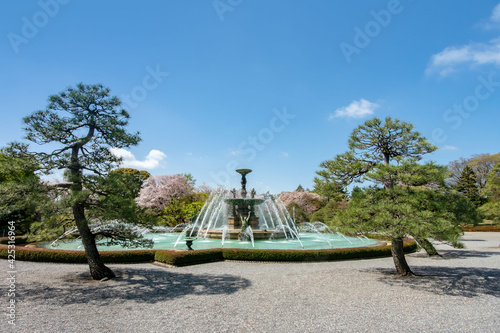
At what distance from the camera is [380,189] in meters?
9.48

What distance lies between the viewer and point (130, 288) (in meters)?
8.34

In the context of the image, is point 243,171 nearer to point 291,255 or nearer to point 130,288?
point 291,255

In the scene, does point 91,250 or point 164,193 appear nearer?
point 91,250

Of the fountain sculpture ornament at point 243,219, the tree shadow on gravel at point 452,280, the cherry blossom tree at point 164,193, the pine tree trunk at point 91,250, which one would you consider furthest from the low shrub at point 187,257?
the cherry blossom tree at point 164,193

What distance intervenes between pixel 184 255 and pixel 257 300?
5.60 metres

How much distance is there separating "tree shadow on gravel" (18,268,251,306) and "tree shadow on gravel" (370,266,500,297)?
17.1 ft

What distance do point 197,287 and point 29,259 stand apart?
9.52 m

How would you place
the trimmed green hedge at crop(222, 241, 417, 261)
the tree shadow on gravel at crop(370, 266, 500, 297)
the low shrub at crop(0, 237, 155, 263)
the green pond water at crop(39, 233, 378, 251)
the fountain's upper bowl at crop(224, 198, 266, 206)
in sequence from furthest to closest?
the fountain's upper bowl at crop(224, 198, 266, 206) → the green pond water at crop(39, 233, 378, 251) → the trimmed green hedge at crop(222, 241, 417, 261) → the low shrub at crop(0, 237, 155, 263) → the tree shadow on gravel at crop(370, 266, 500, 297)

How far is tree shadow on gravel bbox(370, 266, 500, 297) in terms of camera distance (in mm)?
8258

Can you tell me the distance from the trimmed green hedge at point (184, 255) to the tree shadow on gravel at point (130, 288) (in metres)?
1.92

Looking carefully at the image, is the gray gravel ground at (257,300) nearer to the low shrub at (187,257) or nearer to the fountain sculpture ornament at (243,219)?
the low shrub at (187,257)

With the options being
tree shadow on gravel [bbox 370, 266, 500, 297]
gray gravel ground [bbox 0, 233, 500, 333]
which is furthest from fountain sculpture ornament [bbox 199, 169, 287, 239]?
tree shadow on gravel [bbox 370, 266, 500, 297]

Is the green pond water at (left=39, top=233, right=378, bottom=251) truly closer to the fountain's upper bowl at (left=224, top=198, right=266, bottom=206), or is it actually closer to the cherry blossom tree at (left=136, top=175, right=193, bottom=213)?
the fountain's upper bowl at (left=224, top=198, right=266, bottom=206)

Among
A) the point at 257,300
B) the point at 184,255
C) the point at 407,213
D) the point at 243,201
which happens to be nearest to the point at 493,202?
the point at 407,213
